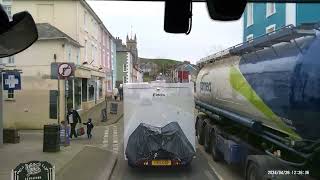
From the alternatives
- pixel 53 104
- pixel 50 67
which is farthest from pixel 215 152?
pixel 50 67

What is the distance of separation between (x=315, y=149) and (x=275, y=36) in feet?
8.16

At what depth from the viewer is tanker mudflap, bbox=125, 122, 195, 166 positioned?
14859 mm

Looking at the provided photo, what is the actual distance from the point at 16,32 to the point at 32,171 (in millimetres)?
6985

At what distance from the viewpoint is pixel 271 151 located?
1093 cm

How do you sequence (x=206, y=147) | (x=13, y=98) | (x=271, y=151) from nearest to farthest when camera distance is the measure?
(x=271, y=151) → (x=206, y=147) → (x=13, y=98)

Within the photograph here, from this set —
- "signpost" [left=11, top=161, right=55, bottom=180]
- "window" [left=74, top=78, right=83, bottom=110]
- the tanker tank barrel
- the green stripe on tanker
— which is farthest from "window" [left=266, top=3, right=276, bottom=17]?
"window" [left=74, top=78, right=83, bottom=110]

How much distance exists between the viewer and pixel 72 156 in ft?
59.0

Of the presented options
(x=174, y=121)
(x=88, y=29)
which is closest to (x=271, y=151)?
(x=174, y=121)

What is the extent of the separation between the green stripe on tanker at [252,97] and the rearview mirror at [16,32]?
246 inches

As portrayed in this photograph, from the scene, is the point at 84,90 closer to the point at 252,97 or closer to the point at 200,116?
the point at 200,116

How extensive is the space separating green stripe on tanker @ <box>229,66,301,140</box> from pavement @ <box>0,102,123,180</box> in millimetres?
4181

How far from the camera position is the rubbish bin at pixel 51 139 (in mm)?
18625

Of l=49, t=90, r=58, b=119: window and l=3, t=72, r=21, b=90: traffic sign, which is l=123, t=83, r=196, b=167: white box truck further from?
l=49, t=90, r=58, b=119: window

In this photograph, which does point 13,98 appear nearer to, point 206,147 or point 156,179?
point 206,147
